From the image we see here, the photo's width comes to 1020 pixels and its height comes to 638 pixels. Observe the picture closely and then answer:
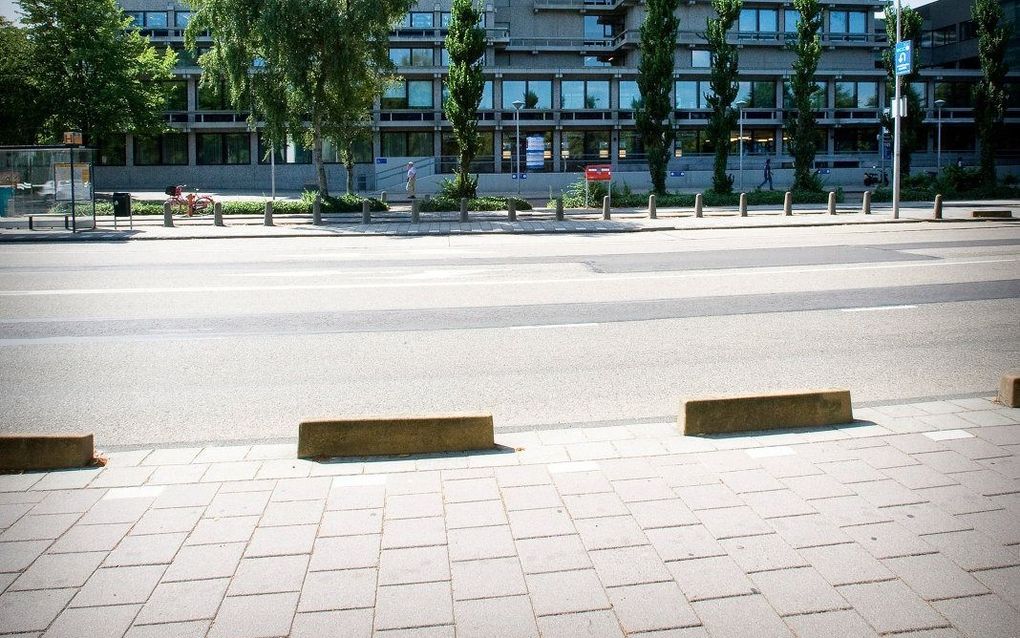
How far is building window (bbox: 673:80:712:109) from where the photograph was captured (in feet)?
184

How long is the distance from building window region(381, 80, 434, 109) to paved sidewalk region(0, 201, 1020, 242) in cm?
2306

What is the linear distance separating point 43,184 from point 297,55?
10.1 metres

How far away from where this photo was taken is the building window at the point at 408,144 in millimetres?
55406

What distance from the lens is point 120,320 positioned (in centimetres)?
1075

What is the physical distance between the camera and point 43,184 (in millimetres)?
26203

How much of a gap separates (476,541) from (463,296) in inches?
331

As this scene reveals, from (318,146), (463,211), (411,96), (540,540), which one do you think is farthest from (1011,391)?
(411,96)

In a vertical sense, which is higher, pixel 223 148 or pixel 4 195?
pixel 223 148

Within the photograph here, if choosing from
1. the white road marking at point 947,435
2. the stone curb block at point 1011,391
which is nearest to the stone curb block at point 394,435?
the white road marking at point 947,435

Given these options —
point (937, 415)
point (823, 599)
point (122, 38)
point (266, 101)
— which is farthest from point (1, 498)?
point (122, 38)

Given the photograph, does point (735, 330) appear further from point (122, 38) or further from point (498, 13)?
point (498, 13)

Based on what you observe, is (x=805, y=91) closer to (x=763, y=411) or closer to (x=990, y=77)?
(x=990, y=77)

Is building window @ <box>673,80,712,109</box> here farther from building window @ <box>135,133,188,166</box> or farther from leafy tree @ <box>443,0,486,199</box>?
building window @ <box>135,133,188,166</box>

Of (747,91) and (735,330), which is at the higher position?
(747,91)
